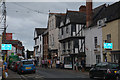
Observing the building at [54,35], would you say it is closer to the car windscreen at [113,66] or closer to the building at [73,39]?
the building at [73,39]

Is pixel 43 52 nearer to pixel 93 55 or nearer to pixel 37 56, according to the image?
pixel 37 56

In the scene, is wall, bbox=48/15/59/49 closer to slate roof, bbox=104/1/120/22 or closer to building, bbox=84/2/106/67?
building, bbox=84/2/106/67

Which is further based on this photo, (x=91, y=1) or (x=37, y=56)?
(x=37, y=56)

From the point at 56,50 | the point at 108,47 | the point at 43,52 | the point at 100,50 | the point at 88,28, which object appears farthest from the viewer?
the point at 43,52

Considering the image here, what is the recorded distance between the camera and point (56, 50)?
4584cm

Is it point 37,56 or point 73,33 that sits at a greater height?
point 73,33

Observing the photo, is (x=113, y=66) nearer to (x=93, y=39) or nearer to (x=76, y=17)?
(x=93, y=39)

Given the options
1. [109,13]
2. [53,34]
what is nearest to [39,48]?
[53,34]

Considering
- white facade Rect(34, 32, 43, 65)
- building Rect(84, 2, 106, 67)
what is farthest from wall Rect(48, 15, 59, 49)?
building Rect(84, 2, 106, 67)

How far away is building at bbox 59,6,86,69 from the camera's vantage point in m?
34.3

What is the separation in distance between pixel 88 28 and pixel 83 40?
2.67 metres

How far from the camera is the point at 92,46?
31.3 m

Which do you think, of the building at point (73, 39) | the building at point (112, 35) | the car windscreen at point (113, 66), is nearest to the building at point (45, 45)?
the building at point (73, 39)

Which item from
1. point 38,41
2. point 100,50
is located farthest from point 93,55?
point 38,41
